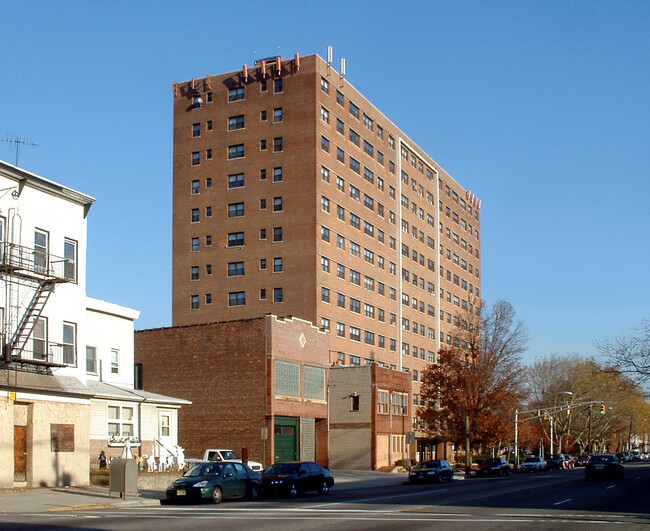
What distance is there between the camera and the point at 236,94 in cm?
8294

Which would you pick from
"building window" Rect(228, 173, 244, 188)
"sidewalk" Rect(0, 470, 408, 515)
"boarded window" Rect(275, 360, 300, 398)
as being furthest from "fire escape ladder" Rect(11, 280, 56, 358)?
"building window" Rect(228, 173, 244, 188)

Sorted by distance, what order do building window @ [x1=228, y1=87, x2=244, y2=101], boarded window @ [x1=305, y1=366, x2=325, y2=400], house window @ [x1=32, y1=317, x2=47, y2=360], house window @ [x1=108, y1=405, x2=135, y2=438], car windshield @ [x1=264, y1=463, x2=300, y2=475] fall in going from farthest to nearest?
building window @ [x1=228, y1=87, x2=244, y2=101]
boarded window @ [x1=305, y1=366, x2=325, y2=400]
house window @ [x1=108, y1=405, x2=135, y2=438]
house window @ [x1=32, y1=317, x2=47, y2=360]
car windshield @ [x1=264, y1=463, x2=300, y2=475]

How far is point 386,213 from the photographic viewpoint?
309 feet

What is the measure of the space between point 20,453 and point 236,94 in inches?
2152

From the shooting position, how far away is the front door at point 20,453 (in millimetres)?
33656

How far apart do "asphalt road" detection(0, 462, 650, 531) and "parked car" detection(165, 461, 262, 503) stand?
0.52 meters

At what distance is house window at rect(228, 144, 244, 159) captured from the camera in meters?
81.6

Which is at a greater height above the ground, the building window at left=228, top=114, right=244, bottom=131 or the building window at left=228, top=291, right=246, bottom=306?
the building window at left=228, top=114, right=244, bottom=131

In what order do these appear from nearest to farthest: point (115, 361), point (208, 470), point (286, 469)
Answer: point (208, 470) → point (286, 469) → point (115, 361)

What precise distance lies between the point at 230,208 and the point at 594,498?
54.7 m

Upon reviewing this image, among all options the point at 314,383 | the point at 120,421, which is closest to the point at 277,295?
the point at 314,383

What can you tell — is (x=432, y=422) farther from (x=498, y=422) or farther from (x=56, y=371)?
(x=56, y=371)

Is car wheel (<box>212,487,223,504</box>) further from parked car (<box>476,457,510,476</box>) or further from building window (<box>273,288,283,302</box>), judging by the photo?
building window (<box>273,288,283,302</box>)

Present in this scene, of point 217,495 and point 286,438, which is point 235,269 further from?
point 217,495
